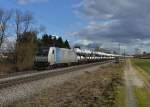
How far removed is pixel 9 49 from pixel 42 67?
1038cm

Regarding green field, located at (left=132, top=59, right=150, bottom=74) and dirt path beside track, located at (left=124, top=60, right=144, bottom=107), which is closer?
dirt path beside track, located at (left=124, top=60, right=144, bottom=107)

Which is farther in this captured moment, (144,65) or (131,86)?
(144,65)

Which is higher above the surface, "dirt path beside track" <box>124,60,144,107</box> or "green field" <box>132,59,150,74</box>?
"green field" <box>132,59,150,74</box>

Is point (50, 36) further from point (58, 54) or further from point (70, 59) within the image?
point (58, 54)

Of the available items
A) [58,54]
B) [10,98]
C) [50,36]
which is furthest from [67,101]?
[50,36]

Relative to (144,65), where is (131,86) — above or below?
below

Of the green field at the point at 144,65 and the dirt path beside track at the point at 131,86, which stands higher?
the green field at the point at 144,65

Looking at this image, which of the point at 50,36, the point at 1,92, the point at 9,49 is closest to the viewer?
the point at 1,92

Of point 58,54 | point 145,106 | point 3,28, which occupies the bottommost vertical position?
point 145,106

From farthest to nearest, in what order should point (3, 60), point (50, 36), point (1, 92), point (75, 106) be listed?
point (50, 36) → point (3, 60) → point (1, 92) → point (75, 106)

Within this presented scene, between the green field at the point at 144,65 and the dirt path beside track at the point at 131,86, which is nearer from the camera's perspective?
the dirt path beside track at the point at 131,86

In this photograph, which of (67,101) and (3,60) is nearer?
(67,101)

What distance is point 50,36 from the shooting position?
115m

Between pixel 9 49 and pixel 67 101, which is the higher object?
pixel 9 49
